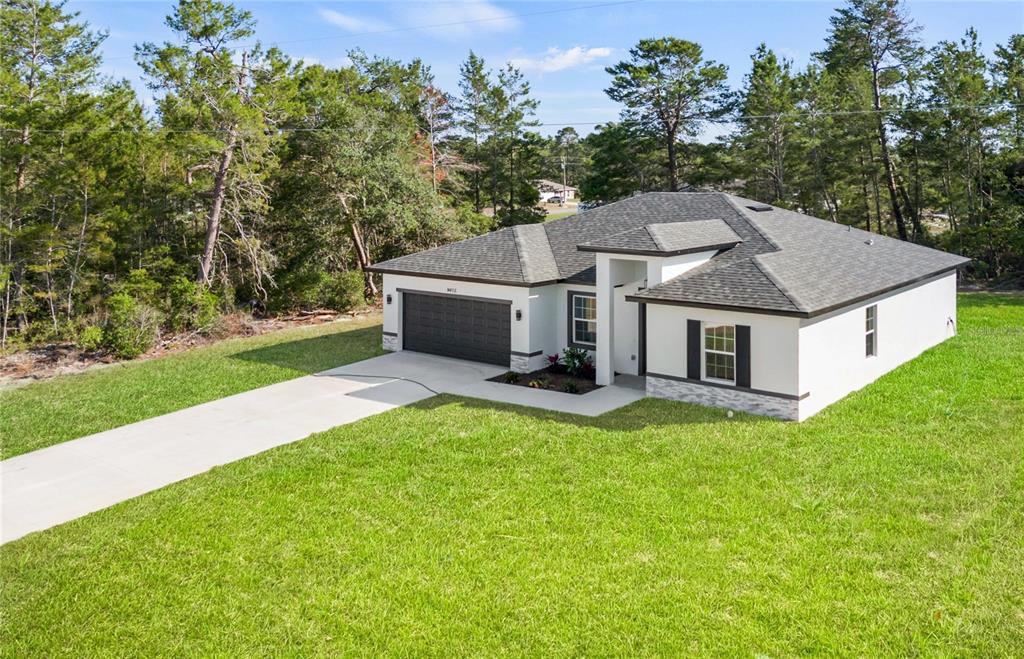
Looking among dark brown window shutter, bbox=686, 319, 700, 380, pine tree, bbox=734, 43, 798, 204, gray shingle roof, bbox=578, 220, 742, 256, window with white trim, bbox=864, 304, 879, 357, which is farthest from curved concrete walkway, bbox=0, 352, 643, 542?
pine tree, bbox=734, 43, 798, 204

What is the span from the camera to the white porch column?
1568cm

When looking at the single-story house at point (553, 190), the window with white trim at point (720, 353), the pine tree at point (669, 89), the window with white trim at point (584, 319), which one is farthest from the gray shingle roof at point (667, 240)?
the single-story house at point (553, 190)

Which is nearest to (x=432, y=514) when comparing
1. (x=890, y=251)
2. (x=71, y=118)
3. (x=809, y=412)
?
(x=809, y=412)

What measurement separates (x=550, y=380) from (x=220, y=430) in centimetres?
683

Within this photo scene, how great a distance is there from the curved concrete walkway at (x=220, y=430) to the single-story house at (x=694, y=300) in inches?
45.7

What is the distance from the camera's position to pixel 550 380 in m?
16.4

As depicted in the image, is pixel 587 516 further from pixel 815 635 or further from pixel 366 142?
pixel 366 142

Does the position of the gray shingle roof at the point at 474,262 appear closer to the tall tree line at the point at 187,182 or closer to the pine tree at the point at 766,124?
the tall tree line at the point at 187,182

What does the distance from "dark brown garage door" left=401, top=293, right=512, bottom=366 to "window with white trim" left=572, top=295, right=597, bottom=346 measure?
157 centimetres

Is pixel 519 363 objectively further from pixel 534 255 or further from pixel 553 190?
pixel 553 190

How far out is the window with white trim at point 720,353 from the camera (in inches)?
551

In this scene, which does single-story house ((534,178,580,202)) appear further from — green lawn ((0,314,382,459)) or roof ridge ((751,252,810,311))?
roof ridge ((751,252,810,311))

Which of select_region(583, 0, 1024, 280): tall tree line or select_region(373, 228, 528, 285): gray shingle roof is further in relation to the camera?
select_region(583, 0, 1024, 280): tall tree line

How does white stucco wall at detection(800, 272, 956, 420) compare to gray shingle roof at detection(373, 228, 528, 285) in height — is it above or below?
below
